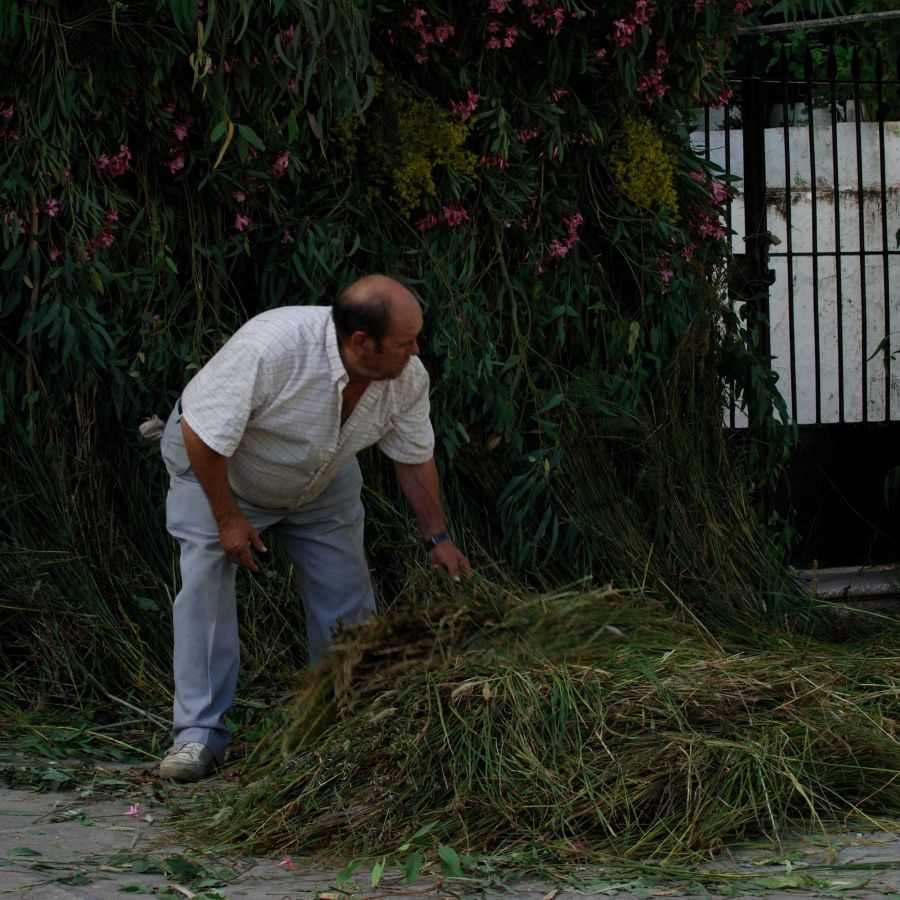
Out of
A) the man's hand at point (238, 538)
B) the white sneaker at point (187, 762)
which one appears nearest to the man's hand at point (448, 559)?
the man's hand at point (238, 538)

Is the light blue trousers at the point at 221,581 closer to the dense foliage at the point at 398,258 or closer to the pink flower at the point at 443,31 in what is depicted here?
the dense foliage at the point at 398,258

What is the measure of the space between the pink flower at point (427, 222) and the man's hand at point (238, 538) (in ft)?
5.37

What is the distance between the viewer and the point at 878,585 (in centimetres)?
650

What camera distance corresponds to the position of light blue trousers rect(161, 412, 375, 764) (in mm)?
4418

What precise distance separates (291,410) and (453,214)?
1.49 meters

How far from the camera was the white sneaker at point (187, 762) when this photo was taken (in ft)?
14.0

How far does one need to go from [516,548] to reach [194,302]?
4.79 feet

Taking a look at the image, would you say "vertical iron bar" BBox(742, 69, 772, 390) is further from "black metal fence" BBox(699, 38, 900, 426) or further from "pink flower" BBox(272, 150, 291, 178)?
"pink flower" BBox(272, 150, 291, 178)

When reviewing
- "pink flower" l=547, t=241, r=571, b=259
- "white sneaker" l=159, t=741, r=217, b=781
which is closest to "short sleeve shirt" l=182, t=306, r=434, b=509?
"white sneaker" l=159, t=741, r=217, b=781

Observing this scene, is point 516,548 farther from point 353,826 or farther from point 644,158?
point 353,826

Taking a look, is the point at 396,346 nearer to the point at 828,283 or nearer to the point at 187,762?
the point at 187,762

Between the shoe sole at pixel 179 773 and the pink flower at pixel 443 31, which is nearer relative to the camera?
the shoe sole at pixel 179 773

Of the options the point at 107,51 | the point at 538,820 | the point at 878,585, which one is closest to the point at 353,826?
the point at 538,820

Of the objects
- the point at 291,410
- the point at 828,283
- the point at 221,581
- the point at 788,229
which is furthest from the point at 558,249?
the point at 828,283
